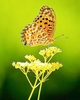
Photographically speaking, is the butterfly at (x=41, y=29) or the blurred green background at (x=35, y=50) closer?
the butterfly at (x=41, y=29)

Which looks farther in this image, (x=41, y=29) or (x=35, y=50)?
(x=35, y=50)

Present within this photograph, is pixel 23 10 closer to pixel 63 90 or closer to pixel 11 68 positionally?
pixel 11 68

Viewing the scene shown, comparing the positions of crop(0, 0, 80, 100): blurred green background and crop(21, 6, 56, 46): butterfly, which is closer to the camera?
crop(21, 6, 56, 46): butterfly

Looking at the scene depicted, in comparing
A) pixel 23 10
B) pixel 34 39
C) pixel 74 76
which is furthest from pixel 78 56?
pixel 34 39
